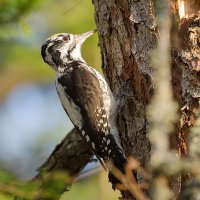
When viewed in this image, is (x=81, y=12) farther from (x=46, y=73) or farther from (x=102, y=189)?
(x=102, y=189)

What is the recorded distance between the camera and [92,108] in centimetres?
546

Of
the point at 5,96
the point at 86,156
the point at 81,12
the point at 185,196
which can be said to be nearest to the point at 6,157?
the point at 5,96

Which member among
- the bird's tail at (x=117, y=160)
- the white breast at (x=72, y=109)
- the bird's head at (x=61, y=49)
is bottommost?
the bird's tail at (x=117, y=160)

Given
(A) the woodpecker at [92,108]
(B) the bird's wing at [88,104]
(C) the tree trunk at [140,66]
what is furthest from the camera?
(B) the bird's wing at [88,104]

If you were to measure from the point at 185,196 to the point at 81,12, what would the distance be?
230 inches

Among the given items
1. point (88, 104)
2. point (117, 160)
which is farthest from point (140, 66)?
point (88, 104)

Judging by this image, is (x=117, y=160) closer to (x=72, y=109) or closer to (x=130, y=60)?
(x=72, y=109)

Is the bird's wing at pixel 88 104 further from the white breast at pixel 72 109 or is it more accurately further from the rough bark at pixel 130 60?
the rough bark at pixel 130 60

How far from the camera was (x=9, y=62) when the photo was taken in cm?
913

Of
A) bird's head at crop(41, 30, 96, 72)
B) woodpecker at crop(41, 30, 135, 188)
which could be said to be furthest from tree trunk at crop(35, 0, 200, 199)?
bird's head at crop(41, 30, 96, 72)

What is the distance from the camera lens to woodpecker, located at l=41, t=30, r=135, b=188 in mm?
5176

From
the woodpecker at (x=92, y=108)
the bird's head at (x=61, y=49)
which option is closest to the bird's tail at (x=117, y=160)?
the woodpecker at (x=92, y=108)

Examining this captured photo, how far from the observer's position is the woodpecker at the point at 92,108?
518cm

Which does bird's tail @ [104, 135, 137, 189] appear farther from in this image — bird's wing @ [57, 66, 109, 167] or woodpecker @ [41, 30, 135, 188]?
bird's wing @ [57, 66, 109, 167]
